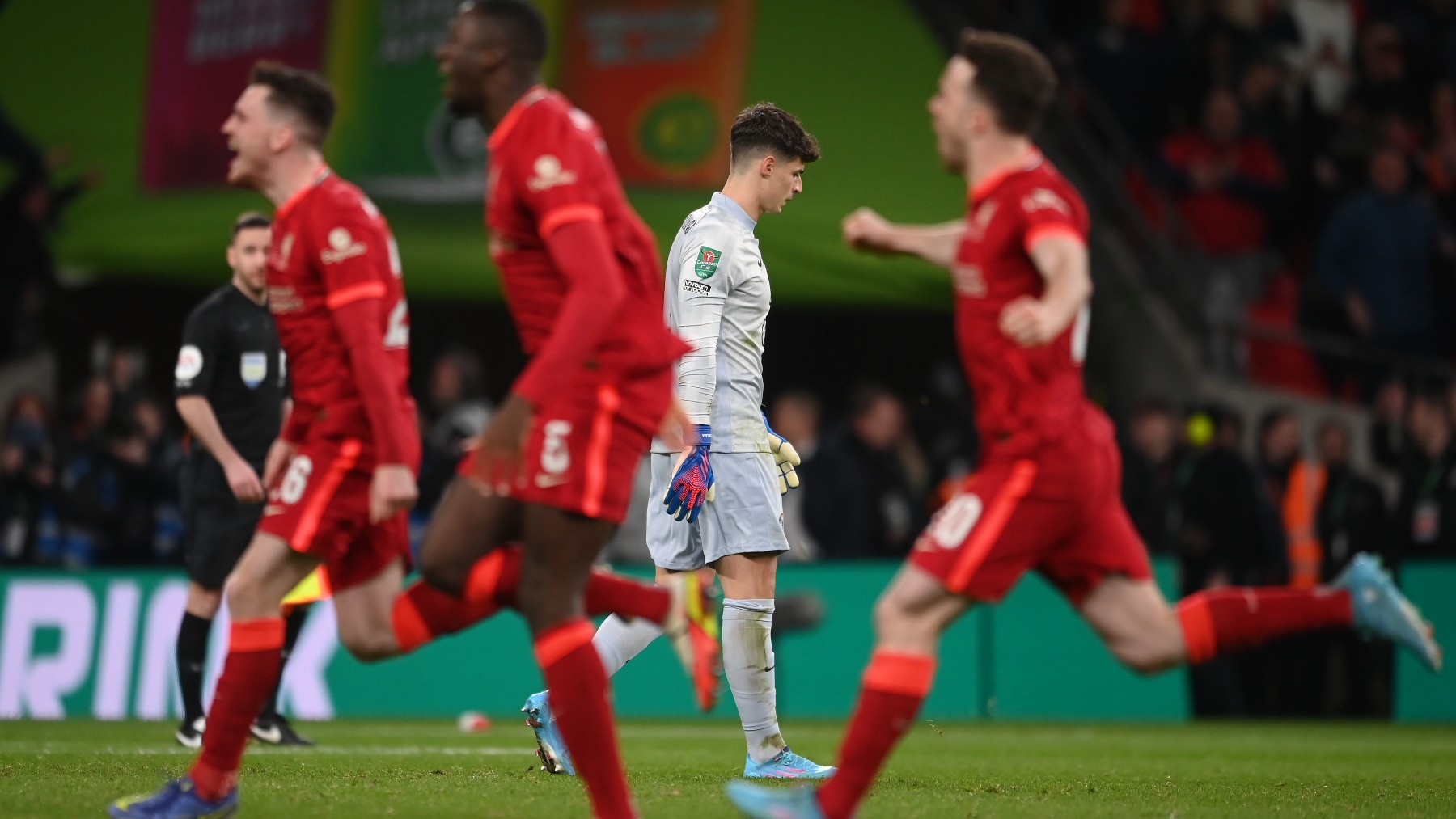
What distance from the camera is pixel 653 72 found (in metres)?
15.2

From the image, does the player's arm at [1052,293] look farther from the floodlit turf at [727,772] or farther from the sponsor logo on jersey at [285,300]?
the sponsor logo on jersey at [285,300]

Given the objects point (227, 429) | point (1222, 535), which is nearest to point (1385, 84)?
point (1222, 535)

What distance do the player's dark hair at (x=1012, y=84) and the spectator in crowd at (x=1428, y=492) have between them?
9.41 meters

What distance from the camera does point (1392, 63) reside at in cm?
1834

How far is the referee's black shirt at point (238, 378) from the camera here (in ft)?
29.6

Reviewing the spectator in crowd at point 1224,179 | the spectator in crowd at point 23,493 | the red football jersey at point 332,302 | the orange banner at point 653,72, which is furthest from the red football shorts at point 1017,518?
the spectator in crowd at point 1224,179

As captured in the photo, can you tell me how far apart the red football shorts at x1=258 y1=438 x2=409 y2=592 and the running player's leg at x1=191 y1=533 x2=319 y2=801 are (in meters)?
0.08

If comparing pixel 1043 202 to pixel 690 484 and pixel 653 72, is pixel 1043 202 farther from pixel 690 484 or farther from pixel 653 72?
pixel 653 72

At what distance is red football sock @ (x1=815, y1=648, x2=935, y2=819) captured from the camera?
4.91 meters

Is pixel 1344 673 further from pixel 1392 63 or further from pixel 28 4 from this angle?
pixel 28 4

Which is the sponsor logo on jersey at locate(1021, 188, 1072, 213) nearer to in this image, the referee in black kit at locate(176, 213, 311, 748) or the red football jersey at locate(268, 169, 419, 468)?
the red football jersey at locate(268, 169, 419, 468)

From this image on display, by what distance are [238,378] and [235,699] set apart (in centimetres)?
399

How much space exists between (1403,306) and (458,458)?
29.0 feet

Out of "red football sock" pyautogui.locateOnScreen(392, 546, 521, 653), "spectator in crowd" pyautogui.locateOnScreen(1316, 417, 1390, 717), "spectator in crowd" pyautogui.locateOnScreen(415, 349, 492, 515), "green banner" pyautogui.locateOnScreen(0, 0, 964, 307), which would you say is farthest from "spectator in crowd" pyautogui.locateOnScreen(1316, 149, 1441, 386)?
"red football sock" pyautogui.locateOnScreen(392, 546, 521, 653)
